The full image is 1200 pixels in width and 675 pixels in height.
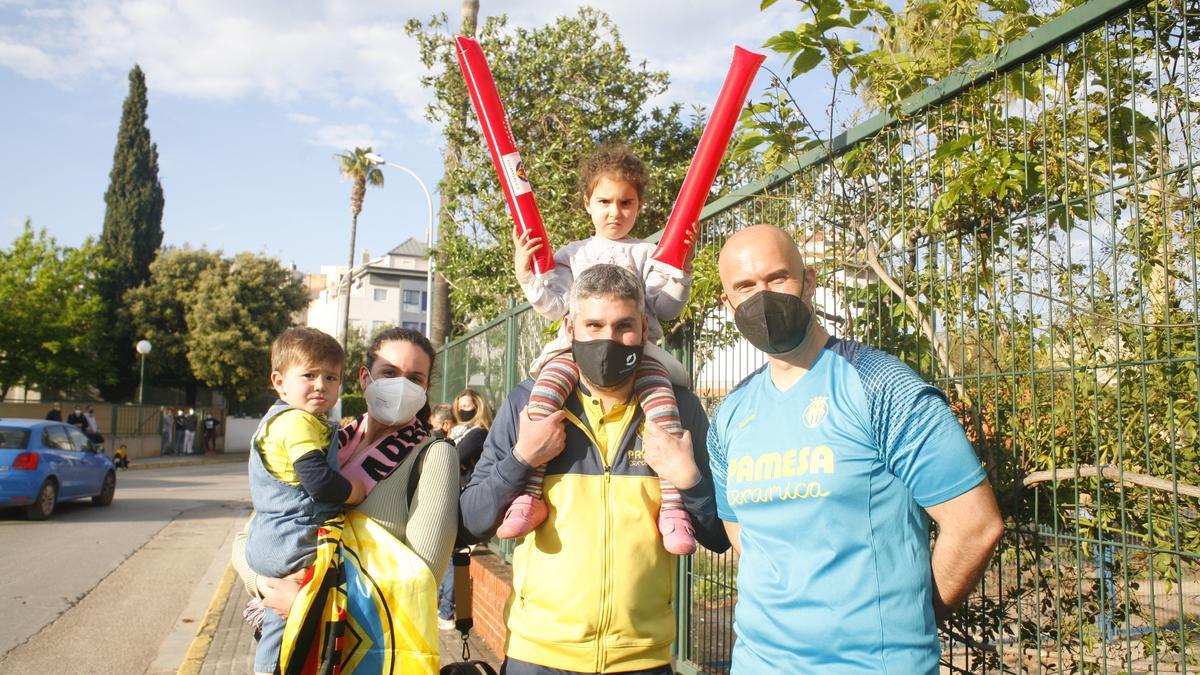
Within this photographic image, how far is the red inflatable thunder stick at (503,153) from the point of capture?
3577mm

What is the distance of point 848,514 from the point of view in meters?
2.12

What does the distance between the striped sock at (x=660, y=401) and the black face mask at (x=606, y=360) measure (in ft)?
0.39

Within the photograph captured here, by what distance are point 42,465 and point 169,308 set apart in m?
31.2

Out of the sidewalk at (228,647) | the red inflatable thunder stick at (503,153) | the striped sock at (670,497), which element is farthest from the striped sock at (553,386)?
the sidewalk at (228,647)

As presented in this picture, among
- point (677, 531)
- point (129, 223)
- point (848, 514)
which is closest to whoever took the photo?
point (848, 514)

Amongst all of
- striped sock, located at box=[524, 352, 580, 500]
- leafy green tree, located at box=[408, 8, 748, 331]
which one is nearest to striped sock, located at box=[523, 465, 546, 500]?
striped sock, located at box=[524, 352, 580, 500]

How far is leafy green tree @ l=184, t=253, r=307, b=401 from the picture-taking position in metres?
40.4

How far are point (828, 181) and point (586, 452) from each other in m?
1.58

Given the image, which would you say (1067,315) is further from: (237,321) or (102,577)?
(237,321)

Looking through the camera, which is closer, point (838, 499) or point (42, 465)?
point (838, 499)

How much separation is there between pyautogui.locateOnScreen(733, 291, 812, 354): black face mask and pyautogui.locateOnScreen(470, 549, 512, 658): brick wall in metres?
3.92

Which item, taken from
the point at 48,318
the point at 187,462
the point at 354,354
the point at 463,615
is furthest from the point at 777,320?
the point at 354,354

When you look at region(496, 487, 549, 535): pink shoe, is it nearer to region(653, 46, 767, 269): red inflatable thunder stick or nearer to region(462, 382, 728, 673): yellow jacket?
region(462, 382, 728, 673): yellow jacket

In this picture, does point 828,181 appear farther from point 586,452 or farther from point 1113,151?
point 586,452
